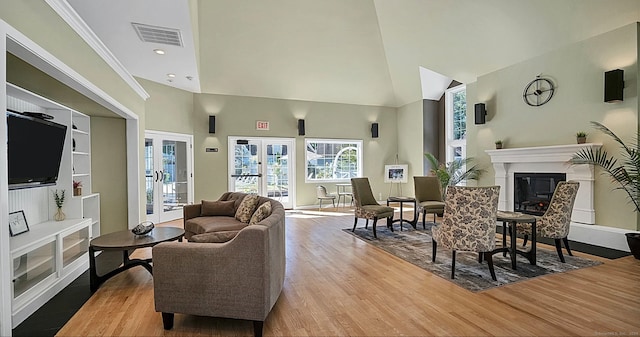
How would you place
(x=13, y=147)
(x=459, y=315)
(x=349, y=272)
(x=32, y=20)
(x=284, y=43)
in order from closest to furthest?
(x=32, y=20), (x=459, y=315), (x=13, y=147), (x=349, y=272), (x=284, y=43)

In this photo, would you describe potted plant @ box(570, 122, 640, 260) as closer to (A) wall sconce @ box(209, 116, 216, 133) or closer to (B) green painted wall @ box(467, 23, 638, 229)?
(B) green painted wall @ box(467, 23, 638, 229)

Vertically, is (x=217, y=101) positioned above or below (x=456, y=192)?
above

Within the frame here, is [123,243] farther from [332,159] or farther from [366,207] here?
[332,159]

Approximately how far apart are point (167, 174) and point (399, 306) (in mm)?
6189

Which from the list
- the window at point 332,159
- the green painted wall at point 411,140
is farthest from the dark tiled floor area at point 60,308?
the window at point 332,159

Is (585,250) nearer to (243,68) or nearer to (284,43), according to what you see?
(284,43)

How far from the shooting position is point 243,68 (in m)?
7.61

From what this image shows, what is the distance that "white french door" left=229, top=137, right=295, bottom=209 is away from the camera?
333 inches

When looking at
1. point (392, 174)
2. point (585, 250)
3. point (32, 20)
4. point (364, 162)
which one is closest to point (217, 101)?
point (364, 162)

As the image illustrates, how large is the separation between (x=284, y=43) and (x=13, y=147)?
5317mm

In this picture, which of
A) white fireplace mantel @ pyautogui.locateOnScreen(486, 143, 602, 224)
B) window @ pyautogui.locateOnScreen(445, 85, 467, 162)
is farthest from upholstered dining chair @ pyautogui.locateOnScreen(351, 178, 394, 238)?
window @ pyautogui.locateOnScreen(445, 85, 467, 162)

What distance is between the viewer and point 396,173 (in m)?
9.54

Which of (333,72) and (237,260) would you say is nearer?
(237,260)

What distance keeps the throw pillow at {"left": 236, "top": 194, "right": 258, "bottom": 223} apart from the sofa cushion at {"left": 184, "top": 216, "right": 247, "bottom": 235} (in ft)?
0.25
